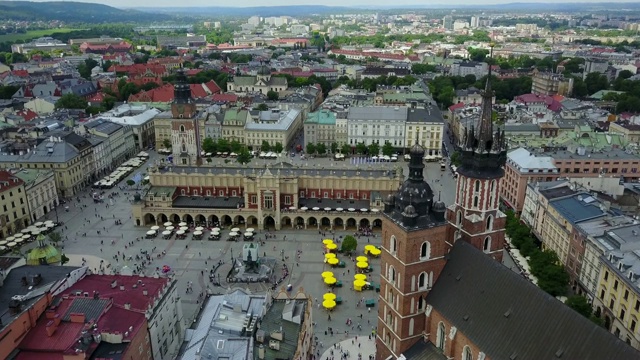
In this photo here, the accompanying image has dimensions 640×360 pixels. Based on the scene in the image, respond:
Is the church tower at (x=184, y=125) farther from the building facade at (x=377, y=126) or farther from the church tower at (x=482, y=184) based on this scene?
the church tower at (x=482, y=184)

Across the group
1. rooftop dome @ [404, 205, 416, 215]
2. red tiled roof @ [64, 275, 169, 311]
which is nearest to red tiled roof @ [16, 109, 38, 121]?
red tiled roof @ [64, 275, 169, 311]

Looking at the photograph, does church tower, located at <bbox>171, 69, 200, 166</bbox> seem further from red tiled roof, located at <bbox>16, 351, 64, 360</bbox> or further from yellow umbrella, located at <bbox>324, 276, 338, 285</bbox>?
red tiled roof, located at <bbox>16, 351, 64, 360</bbox>

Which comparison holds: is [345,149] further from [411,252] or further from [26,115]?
[411,252]

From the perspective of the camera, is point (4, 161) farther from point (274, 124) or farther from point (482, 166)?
point (482, 166)

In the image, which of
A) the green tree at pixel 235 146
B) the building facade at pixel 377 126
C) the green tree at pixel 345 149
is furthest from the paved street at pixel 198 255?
the building facade at pixel 377 126

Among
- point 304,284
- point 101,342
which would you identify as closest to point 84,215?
point 304,284

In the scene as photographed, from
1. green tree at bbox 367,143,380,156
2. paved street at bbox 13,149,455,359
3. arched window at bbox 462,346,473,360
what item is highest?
arched window at bbox 462,346,473,360
